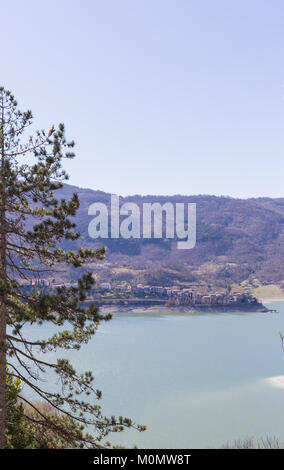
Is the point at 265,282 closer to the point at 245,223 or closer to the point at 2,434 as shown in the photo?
the point at 245,223

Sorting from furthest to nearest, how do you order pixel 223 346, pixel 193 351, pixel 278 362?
pixel 223 346, pixel 193 351, pixel 278 362

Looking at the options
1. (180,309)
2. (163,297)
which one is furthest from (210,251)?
(180,309)

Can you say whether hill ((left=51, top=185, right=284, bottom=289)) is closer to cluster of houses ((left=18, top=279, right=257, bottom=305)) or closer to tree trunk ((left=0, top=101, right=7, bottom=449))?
cluster of houses ((left=18, top=279, right=257, bottom=305))

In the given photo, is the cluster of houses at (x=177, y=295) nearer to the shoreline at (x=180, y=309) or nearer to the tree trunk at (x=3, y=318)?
the shoreline at (x=180, y=309)

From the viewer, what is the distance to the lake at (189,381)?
1808 cm

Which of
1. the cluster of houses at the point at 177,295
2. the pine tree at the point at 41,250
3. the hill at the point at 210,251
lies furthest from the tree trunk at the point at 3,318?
the hill at the point at 210,251

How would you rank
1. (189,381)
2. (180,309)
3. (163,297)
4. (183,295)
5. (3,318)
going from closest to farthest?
(3,318)
(189,381)
(180,309)
(163,297)
(183,295)

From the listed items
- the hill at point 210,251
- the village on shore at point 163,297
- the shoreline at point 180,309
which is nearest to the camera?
the shoreline at point 180,309

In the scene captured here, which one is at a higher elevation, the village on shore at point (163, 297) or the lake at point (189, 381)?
the village on shore at point (163, 297)

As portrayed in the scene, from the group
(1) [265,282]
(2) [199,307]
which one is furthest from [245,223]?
(2) [199,307]

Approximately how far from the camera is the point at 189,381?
90.0 feet

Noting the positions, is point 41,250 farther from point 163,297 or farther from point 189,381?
point 163,297

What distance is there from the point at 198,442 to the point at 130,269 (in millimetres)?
94829

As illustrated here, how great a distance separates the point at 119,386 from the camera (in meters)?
24.9
